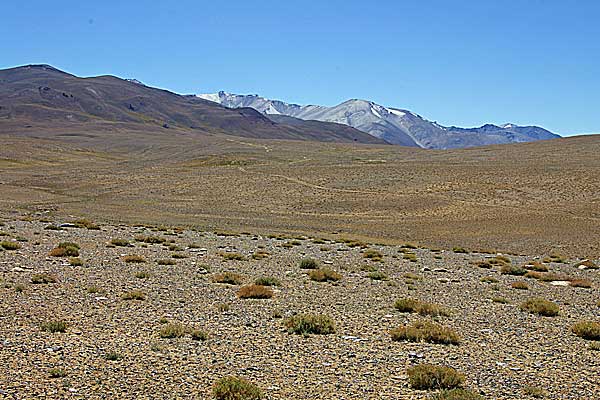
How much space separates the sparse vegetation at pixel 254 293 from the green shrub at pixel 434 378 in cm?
754

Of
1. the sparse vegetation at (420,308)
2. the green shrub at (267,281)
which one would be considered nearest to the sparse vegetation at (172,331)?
the sparse vegetation at (420,308)

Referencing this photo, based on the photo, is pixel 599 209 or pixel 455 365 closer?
pixel 455 365

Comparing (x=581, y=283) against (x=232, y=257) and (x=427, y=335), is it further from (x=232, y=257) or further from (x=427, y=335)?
(x=232, y=257)

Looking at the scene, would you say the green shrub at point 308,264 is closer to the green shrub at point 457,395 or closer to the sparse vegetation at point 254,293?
A: the sparse vegetation at point 254,293

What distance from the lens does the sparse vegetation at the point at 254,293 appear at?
17.5 meters

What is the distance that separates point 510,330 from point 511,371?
142 inches

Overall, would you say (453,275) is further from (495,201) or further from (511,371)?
(495,201)

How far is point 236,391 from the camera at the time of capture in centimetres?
925

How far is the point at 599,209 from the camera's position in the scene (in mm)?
56156

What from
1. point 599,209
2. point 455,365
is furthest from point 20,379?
point 599,209

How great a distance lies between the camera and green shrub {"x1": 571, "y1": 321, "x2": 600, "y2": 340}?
1417 cm

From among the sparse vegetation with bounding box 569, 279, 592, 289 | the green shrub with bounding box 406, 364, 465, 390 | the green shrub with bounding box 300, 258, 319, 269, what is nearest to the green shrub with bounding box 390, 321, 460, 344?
the green shrub with bounding box 406, 364, 465, 390

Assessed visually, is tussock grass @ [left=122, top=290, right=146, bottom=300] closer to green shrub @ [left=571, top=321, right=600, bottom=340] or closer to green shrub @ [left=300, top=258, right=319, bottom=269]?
green shrub @ [left=300, top=258, right=319, bottom=269]

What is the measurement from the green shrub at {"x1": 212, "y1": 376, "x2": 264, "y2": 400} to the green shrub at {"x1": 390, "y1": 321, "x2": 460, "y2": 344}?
4.70 m
